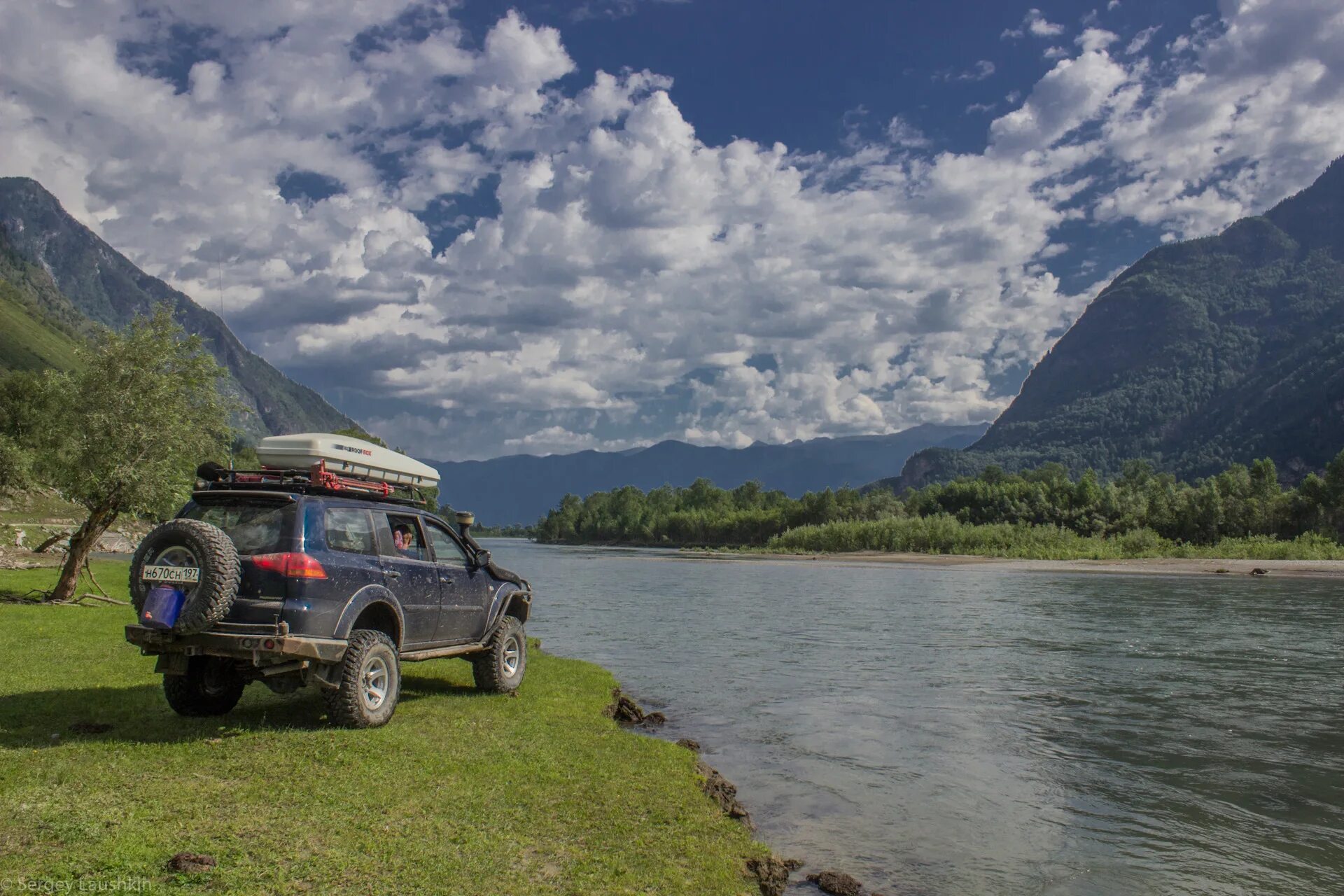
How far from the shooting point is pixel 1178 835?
400 inches

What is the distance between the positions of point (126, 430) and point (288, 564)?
1655 cm

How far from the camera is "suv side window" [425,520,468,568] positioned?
1334 centimetres

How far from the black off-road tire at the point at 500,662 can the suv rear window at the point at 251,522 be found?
4862 mm

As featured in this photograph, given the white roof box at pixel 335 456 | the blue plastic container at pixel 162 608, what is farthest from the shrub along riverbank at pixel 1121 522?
the blue plastic container at pixel 162 608

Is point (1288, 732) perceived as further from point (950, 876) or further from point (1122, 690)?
point (950, 876)

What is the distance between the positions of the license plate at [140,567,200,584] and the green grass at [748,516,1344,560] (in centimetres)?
10352

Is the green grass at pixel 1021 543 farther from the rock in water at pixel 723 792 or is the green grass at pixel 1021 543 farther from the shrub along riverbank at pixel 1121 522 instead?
the rock in water at pixel 723 792

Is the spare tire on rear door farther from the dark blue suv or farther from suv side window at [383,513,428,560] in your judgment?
suv side window at [383,513,428,560]

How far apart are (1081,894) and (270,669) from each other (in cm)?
924

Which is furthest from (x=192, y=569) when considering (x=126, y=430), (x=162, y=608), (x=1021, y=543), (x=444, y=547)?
(x=1021, y=543)

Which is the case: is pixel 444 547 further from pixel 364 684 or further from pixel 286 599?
pixel 286 599

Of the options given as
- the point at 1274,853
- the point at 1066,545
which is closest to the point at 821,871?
the point at 1274,853

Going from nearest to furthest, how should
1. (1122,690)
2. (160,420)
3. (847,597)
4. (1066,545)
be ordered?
1. (1122,690)
2. (160,420)
3. (847,597)
4. (1066,545)

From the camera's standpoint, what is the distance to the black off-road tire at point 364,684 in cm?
1080
